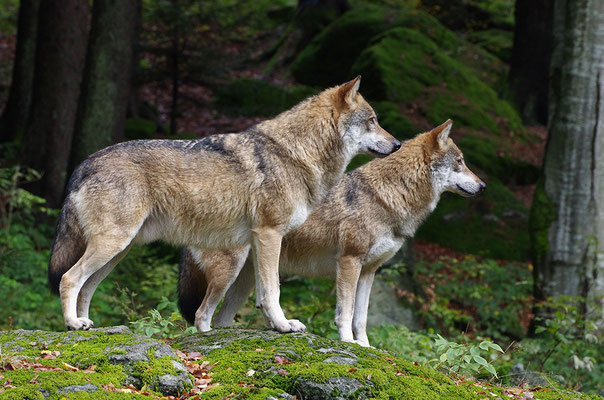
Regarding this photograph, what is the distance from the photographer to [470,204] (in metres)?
15.9

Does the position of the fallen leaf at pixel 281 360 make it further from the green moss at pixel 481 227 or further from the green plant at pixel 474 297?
→ the green moss at pixel 481 227

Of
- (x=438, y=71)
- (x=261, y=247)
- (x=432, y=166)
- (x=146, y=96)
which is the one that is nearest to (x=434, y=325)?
(x=432, y=166)

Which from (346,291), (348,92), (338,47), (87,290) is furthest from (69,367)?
(338,47)

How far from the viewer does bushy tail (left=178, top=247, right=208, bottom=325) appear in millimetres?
7750

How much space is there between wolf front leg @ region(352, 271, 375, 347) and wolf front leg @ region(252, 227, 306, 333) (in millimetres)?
1344

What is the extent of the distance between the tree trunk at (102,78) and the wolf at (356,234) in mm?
5929

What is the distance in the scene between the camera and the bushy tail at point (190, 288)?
305 inches

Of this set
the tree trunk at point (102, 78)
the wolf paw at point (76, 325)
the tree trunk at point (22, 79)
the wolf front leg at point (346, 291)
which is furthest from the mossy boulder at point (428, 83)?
the wolf paw at point (76, 325)

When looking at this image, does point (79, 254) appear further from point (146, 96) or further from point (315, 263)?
point (146, 96)

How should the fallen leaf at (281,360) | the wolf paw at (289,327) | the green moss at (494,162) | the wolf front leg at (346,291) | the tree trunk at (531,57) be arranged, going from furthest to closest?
1. the tree trunk at (531,57)
2. the green moss at (494,162)
3. the wolf front leg at (346,291)
4. the wolf paw at (289,327)
5. the fallen leaf at (281,360)

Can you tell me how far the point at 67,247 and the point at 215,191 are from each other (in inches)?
54.4

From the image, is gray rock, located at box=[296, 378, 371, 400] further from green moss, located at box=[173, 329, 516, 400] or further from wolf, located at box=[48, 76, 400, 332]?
wolf, located at box=[48, 76, 400, 332]

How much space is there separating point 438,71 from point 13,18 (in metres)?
20.4

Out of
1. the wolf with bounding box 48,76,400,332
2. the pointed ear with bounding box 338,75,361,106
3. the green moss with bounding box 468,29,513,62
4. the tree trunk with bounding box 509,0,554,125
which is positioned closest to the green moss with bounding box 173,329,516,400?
the wolf with bounding box 48,76,400,332
